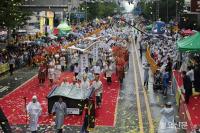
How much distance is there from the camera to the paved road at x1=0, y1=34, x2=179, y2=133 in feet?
68.0

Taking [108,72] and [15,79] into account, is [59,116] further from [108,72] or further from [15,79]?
[15,79]

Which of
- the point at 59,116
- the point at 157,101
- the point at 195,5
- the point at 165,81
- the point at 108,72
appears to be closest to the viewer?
the point at 59,116

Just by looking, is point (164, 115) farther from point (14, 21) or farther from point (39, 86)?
point (14, 21)

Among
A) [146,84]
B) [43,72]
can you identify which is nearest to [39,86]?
[43,72]

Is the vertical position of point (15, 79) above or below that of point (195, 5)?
below

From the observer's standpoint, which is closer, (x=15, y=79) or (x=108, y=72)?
(x=108, y=72)

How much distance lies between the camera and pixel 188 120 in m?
19.8

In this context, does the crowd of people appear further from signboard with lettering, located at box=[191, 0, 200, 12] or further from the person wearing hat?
signboard with lettering, located at box=[191, 0, 200, 12]

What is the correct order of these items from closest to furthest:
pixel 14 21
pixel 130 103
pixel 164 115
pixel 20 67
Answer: pixel 164 115
pixel 130 103
pixel 20 67
pixel 14 21

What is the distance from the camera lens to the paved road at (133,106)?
68.0ft

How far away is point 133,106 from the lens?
2577 centimetres

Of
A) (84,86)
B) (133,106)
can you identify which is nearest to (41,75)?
(84,86)

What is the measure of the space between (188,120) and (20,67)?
28.0 metres

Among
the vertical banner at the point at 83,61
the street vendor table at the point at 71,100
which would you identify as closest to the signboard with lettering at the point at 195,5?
the vertical banner at the point at 83,61
